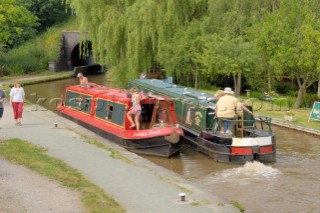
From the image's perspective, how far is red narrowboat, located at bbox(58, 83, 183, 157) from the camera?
16.5 meters

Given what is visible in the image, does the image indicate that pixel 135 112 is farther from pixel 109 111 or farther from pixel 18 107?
pixel 18 107

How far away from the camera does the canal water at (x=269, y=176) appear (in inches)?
485

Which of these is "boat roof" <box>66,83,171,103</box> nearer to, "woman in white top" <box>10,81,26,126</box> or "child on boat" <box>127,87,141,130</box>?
"child on boat" <box>127,87,141,130</box>

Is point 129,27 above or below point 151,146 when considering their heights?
above

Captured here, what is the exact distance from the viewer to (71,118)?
21.8 metres

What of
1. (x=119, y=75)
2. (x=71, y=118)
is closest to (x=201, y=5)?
(x=119, y=75)

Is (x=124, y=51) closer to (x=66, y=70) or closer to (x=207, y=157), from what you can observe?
(x=207, y=157)

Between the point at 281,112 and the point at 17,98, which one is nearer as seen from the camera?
the point at 17,98

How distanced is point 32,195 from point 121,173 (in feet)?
9.35

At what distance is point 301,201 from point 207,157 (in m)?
4.63

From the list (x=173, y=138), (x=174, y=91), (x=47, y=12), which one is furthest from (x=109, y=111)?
(x=47, y=12)

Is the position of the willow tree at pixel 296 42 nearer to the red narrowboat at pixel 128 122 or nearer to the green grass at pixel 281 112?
the green grass at pixel 281 112

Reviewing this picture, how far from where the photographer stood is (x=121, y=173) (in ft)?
41.9

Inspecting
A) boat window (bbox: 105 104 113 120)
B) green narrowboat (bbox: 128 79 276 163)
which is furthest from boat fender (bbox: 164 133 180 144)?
boat window (bbox: 105 104 113 120)
